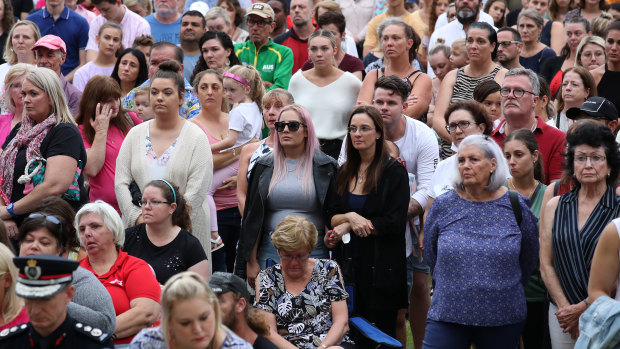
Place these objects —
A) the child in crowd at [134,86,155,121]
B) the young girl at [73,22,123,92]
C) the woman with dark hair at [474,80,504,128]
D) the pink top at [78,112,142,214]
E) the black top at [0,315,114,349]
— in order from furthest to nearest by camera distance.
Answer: the young girl at [73,22,123,92]
the child in crowd at [134,86,155,121]
the woman with dark hair at [474,80,504,128]
the pink top at [78,112,142,214]
the black top at [0,315,114,349]

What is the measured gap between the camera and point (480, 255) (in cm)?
535

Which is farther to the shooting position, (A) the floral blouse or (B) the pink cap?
(B) the pink cap

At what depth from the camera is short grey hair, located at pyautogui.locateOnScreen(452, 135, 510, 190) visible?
18.1 ft

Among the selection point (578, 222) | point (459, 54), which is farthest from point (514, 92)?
point (459, 54)

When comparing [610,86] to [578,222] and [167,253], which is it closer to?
[578,222]

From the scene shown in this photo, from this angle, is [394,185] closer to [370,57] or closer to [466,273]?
[466,273]

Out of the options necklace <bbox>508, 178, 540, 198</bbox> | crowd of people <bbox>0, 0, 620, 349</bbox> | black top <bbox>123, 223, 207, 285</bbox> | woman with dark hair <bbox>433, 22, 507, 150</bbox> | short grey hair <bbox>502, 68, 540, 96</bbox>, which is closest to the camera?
crowd of people <bbox>0, 0, 620, 349</bbox>

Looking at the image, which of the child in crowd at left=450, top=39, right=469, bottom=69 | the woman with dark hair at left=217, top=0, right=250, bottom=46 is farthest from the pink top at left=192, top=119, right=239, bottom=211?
the woman with dark hair at left=217, top=0, right=250, bottom=46

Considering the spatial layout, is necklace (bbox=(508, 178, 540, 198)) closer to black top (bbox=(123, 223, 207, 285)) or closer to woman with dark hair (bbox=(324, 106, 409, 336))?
woman with dark hair (bbox=(324, 106, 409, 336))

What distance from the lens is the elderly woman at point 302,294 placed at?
5.75m

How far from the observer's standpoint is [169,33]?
1126 cm

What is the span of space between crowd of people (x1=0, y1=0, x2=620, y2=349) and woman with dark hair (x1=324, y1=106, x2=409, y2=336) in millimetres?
14

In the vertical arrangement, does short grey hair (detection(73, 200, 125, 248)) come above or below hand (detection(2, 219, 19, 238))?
above

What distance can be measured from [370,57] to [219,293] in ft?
20.7
